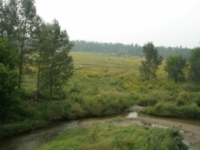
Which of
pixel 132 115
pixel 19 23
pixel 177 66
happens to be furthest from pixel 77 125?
pixel 177 66

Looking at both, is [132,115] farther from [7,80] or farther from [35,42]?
[7,80]

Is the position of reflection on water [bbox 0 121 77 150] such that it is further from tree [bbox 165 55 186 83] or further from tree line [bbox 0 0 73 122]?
tree [bbox 165 55 186 83]

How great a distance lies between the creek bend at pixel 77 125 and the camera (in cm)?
2217

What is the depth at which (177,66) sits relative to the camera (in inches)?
2406

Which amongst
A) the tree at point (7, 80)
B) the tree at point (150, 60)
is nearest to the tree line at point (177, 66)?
the tree at point (150, 60)

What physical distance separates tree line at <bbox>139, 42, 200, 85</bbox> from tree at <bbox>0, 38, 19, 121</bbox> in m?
39.2

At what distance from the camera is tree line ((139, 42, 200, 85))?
51062 millimetres

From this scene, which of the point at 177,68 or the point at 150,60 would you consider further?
the point at 150,60

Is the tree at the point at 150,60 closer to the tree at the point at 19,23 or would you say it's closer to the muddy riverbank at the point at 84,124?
the muddy riverbank at the point at 84,124

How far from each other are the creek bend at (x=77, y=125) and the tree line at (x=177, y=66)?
69.6 feet

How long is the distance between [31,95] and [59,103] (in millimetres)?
4363

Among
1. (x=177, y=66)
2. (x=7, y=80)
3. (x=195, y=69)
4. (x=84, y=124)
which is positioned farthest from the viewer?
(x=177, y=66)

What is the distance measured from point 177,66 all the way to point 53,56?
132ft

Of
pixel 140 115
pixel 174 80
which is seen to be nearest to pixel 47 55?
pixel 140 115
